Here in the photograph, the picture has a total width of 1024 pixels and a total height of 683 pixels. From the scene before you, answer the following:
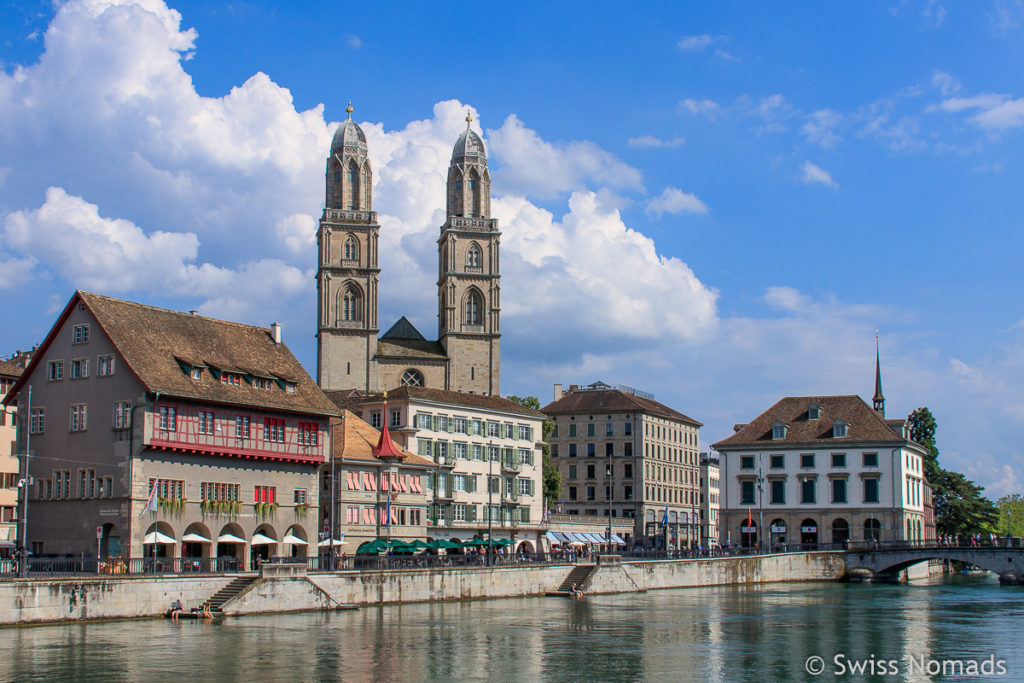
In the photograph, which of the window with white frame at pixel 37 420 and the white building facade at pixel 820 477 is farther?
the white building facade at pixel 820 477

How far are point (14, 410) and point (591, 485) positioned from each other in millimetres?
72386

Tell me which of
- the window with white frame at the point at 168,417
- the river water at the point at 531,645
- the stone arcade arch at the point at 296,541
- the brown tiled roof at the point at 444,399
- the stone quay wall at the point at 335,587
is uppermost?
the brown tiled roof at the point at 444,399

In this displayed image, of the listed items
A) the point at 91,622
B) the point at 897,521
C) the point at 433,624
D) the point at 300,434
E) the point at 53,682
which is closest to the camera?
the point at 53,682

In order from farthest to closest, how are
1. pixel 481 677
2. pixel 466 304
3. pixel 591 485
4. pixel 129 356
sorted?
pixel 591 485
pixel 466 304
pixel 129 356
pixel 481 677

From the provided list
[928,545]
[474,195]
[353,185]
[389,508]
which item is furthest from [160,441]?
[474,195]

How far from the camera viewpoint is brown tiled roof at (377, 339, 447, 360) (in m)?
123

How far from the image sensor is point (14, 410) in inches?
2945

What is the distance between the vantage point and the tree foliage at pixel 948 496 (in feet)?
414

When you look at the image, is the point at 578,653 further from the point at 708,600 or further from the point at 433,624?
the point at 708,600

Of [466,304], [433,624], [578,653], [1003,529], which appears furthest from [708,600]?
[1003,529]

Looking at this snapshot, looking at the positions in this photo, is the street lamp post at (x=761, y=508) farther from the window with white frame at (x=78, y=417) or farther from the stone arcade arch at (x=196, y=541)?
the window with white frame at (x=78, y=417)

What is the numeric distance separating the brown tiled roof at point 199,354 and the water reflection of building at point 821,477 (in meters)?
45.1

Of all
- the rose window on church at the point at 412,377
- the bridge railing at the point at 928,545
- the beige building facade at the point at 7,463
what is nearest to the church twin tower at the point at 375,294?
the rose window on church at the point at 412,377

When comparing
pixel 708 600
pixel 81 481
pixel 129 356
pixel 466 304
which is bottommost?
pixel 708 600
